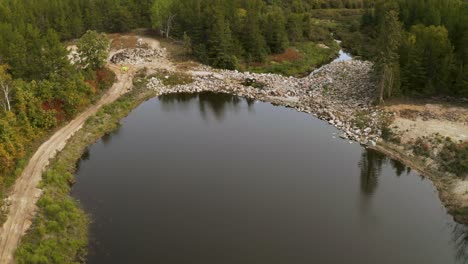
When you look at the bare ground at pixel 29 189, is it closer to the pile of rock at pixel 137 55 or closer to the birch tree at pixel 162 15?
the pile of rock at pixel 137 55

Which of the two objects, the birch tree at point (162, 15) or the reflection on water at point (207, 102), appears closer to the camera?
the reflection on water at point (207, 102)

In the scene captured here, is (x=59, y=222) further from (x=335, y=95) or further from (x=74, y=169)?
(x=335, y=95)

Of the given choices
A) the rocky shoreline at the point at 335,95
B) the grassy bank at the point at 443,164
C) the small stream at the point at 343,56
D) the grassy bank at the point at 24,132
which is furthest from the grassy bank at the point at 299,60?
the grassy bank at the point at 443,164

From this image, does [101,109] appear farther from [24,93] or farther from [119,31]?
[119,31]

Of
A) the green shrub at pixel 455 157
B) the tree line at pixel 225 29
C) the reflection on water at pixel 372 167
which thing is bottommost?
the reflection on water at pixel 372 167

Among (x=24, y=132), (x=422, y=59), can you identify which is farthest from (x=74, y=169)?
(x=422, y=59)

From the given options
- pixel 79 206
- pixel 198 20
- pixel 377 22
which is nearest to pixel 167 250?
pixel 79 206
